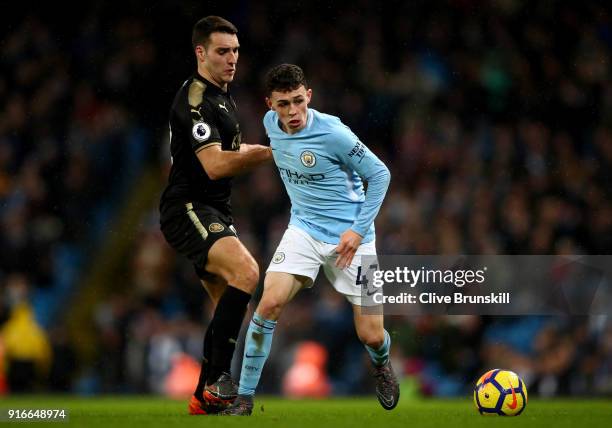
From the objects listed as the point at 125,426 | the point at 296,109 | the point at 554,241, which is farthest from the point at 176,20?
the point at 125,426

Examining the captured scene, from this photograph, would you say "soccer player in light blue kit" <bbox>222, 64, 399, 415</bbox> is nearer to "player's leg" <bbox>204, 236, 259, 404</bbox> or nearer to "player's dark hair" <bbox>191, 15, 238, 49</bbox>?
"player's leg" <bbox>204, 236, 259, 404</bbox>

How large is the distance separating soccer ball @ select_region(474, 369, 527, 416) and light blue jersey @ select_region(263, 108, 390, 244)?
1181 mm

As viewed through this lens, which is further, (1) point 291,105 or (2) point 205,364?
(2) point 205,364

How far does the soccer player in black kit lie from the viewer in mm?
6512

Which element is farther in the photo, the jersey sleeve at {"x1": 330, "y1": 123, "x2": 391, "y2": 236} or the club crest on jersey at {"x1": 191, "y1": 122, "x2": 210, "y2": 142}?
the jersey sleeve at {"x1": 330, "y1": 123, "x2": 391, "y2": 236}

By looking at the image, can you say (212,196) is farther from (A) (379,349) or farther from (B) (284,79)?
(A) (379,349)

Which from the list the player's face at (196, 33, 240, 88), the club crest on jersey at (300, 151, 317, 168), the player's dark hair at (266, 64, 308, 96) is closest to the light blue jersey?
the club crest on jersey at (300, 151, 317, 168)

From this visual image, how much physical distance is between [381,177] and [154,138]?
8528 mm

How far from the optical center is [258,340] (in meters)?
6.47


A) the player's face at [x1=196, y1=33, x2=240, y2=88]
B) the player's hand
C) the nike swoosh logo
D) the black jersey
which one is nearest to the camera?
the nike swoosh logo

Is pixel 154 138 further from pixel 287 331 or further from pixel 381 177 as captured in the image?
pixel 381 177

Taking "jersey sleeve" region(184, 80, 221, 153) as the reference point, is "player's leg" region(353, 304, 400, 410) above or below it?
below

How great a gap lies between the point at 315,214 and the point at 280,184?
21.4 ft

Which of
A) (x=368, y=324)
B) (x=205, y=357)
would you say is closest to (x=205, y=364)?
(x=205, y=357)
